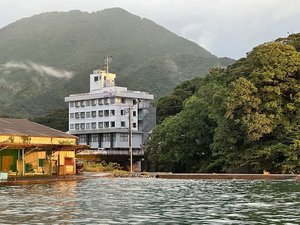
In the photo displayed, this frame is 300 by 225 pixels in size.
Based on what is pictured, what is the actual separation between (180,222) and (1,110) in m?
153

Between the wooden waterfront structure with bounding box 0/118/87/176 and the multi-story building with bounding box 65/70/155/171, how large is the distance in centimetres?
5063

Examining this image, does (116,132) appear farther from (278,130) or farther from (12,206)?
(12,206)

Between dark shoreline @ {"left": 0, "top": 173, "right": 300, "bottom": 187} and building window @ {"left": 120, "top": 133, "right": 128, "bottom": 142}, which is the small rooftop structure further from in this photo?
building window @ {"left": 120, "top": 133, "right": 128, "bottom": 142}

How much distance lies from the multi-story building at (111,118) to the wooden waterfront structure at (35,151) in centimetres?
5063

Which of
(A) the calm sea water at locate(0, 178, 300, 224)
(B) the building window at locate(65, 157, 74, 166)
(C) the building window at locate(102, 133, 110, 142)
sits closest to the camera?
(A) the calm sea water at locate(0, 178, 300, 224)

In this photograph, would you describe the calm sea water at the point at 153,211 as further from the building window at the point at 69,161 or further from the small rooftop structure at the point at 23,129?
the building window at the point at 69,161

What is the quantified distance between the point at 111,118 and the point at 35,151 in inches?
2264

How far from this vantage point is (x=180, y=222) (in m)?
15.0

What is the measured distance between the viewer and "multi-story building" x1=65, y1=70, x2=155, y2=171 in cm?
10656

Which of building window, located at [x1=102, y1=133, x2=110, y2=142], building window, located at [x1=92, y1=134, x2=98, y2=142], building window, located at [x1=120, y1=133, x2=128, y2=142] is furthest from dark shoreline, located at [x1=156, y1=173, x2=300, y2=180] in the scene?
building window, located at [x1=92, y1=134, x2=98, y2=142]

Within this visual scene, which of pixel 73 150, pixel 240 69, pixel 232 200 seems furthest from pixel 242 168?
pixel 232 200

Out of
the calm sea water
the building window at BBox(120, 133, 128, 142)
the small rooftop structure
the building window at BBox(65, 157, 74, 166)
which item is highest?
the building window at BBox(120, 133, 128, 142)

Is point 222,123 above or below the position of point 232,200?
above

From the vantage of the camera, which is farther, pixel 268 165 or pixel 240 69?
pixel 240 69
